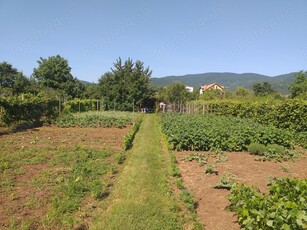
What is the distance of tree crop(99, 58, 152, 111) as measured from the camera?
37.8 m

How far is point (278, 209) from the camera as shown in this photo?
3.55m

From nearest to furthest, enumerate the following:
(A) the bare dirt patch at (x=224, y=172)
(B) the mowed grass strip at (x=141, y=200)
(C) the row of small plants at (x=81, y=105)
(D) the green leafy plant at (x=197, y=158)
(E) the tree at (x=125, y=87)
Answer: (B) the mowed grass strip at (x=141, y=200) < (A) the bare dirt patch at (x=224, y=172) < (D) the green leafy plant at (x=197, y=158) < (C) the row of small plants at (x=81, y=105) < (E) the tree at (x=125, y=87)

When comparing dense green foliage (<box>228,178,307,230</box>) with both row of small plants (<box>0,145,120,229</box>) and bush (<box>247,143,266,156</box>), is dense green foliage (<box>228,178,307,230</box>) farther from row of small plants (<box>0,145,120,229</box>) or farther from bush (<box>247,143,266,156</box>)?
bush (<box>247,143,266,156</box>)

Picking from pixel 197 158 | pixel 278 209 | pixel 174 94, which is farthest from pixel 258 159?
pixel 174 94

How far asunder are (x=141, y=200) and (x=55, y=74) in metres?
62.9

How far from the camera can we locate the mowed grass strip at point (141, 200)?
4.76 meters

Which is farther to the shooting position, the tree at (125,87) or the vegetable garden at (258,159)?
the tree at (125,87)

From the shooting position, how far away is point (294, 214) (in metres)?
3.32

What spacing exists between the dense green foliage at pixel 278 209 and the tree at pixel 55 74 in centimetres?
5984

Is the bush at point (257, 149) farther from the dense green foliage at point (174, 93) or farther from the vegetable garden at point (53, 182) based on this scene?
the dense green foliage at point (174, 93)

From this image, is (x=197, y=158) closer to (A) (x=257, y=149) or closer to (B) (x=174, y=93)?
(A) (x=257, y=149)

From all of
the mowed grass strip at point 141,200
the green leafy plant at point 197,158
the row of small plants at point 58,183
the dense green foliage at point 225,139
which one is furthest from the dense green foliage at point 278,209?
the dense green foliage at point 225,139

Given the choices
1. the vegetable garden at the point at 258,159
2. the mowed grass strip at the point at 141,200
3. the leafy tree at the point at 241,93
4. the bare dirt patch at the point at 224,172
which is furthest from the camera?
the leafy tree at the point at 241,93

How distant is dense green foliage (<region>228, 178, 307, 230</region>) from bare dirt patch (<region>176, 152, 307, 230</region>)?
2.63 feet
